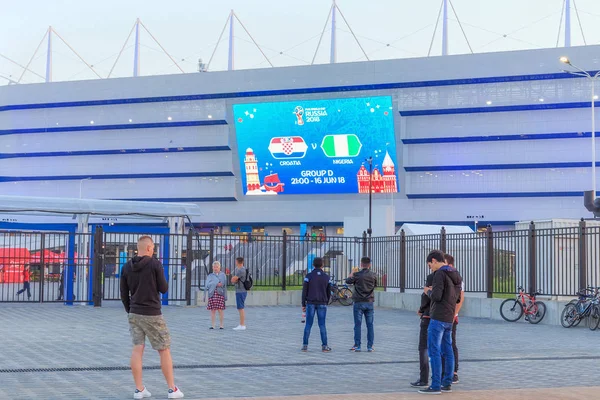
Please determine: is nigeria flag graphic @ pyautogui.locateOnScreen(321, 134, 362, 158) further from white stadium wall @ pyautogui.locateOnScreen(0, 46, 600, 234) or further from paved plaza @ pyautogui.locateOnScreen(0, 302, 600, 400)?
paved plaza @ pyautogui.locateOnScreen(0, 302, 600, 400)

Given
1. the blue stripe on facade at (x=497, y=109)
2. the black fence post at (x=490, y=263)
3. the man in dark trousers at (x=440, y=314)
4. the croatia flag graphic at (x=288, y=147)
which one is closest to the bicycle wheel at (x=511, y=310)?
the black fence post at (x=490, y=263)

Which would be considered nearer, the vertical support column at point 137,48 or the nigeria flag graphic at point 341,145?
the nigeria flag graphic at point 341,145

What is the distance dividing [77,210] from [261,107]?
1829 inches

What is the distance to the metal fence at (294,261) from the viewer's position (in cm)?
2319

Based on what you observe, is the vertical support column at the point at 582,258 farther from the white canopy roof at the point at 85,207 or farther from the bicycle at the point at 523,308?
the white canopy roof at the point at 85,207


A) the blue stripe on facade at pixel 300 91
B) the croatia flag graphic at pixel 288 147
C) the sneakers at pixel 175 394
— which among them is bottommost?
the sneakers at pixel 175 394

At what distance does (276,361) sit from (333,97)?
6042 cm

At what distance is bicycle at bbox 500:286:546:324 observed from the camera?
76.6 ft

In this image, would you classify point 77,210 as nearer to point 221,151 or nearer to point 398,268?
point 398,268

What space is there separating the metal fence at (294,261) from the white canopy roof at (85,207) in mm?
1045

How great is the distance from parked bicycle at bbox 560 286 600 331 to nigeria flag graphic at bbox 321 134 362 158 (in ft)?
165

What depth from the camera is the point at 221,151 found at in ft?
257

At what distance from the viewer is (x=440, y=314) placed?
35.3 ft

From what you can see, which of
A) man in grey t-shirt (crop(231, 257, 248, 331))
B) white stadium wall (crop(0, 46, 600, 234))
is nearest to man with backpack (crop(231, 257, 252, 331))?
man in grey t-shirt (crop(231, 257, 248, 331))
